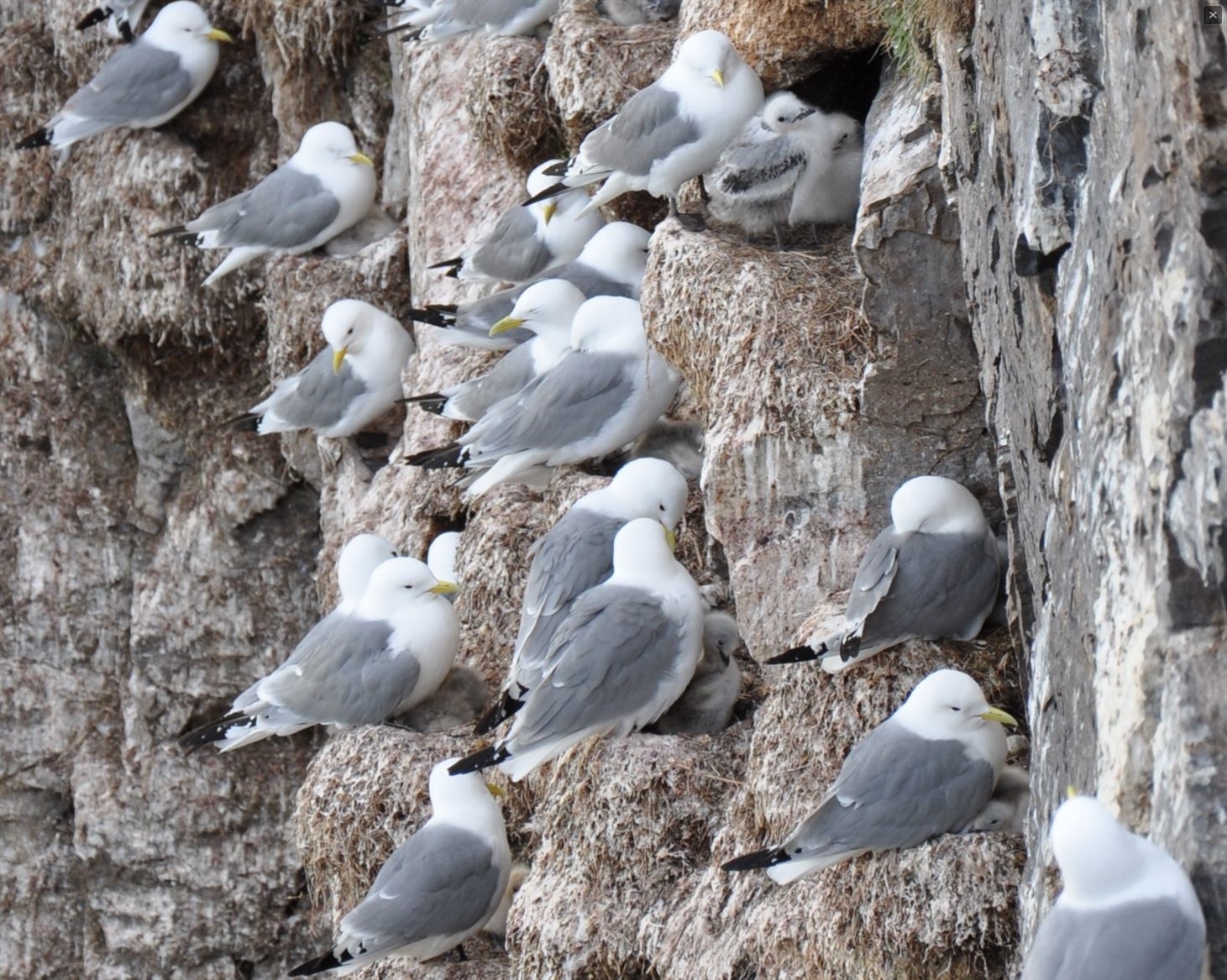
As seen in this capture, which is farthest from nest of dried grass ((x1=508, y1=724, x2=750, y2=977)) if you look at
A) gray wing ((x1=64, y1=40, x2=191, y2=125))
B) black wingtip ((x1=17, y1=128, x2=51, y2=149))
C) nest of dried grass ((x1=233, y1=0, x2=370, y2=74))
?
black wingtip ((x1=17, y1=128, x2=51, y2=149))

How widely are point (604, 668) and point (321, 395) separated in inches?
128

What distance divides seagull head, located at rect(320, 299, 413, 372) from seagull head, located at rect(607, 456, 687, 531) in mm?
2452

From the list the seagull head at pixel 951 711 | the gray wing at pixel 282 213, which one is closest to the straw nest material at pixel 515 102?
the gray wing at pixel 282 213

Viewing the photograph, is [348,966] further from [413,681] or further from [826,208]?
[826,208]

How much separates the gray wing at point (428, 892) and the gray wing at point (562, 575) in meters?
0.56

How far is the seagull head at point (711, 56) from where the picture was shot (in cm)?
525

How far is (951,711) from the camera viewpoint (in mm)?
3785

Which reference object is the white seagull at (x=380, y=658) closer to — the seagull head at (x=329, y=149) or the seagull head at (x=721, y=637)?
the seagull head at (x=721, y=637)

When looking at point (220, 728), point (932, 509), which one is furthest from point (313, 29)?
point (932, 509)

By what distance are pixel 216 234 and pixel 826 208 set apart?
12.0ft

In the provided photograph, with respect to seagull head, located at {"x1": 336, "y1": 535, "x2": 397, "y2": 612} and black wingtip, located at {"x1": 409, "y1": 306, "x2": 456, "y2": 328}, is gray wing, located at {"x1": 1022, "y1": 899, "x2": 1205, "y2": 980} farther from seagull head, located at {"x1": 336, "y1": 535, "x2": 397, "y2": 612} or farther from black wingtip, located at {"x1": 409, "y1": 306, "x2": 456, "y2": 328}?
black wingtip, located at {"x1": 409, "y1": 306, "x2": 456, "y2": 328}

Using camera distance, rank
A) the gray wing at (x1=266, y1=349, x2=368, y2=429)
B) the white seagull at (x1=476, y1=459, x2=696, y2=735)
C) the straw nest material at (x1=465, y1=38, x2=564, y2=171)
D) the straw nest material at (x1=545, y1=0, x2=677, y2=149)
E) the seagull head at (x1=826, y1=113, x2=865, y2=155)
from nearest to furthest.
→ the white seagull at (x1=476, y1=459, x2=696, y2=735)
the seagull head at (x1=826, y1=113, x2=865, y2=155)
the straw nest material at (x1=545, y1=0, x2=677, y2=149)
the straw nest material at (x1=465, y1=38, x2=564, y2=171)
the gray wing at (x1=266, y1=349, x2=368, y2=429)

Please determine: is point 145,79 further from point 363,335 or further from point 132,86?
point 363,335

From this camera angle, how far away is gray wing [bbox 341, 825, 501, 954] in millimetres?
4953
